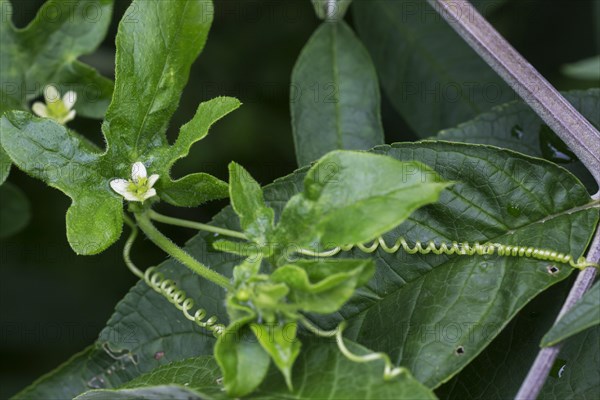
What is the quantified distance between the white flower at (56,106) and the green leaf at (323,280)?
2.73ft

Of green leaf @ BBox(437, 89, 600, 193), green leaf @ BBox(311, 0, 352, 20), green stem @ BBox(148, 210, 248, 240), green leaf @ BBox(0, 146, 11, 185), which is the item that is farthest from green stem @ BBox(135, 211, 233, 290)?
green leaf @ BBox(311, 0, 352, 20)

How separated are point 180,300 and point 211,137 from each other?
3.55ft

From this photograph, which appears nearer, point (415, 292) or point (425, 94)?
point (415, 292)

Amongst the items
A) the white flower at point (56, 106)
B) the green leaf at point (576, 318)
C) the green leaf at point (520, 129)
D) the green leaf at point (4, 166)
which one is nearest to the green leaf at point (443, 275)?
the green leaf at point (576, 318)

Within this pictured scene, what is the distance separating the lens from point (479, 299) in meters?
1.33

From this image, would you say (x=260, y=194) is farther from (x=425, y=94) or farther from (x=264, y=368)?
(x=425, y=94)

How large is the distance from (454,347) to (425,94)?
0.93 meters

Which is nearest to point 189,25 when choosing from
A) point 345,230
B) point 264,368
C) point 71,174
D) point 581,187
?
point 71,174

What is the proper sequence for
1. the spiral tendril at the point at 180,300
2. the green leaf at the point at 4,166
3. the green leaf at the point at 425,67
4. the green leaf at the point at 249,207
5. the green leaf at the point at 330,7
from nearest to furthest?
the green leaf at the point at 249,207, the spiral tendril at the point at 180,300, the green leaf at the point at 4,166, the green leaf at the point at 330,7, the green leaf at the point at 425,67

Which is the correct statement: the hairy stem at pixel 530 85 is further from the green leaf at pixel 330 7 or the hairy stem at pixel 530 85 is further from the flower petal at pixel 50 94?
the flower petal at pixel 50 94

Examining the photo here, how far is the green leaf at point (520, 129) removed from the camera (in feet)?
5.42

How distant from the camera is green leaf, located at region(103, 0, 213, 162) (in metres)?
1.41

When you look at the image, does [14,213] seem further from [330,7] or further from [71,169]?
[330,7]

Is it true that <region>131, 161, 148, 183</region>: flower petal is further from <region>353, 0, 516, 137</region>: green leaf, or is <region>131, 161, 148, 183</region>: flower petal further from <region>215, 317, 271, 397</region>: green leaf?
<region>353, 0, 516, 137</region>: green leaf
